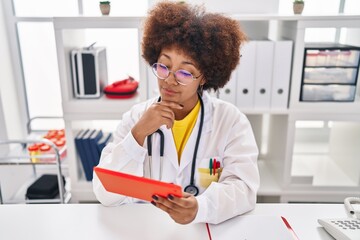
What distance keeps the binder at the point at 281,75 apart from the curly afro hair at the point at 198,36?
2.14 ft

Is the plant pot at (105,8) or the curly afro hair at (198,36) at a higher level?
the plant pot at (105,8)

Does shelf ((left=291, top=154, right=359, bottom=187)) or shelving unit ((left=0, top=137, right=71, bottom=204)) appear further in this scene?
shelf ((left=291, top=154, right=359, bottom=187))

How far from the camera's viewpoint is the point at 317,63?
74.7 inches

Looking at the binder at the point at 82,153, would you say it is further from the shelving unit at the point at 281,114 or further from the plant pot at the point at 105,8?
the plant pot at the point at 105,8

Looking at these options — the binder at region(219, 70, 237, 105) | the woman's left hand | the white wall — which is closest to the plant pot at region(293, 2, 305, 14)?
the binder at region(219, 70, 237, 105)

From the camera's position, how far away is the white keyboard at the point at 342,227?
0.91m

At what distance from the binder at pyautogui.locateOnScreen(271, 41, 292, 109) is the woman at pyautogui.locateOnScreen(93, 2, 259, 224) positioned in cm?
65

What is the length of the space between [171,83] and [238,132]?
1.09 feet

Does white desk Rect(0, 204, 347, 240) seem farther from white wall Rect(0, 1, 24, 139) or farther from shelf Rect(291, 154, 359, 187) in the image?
white wall Rect(0, 1, 24, 139)

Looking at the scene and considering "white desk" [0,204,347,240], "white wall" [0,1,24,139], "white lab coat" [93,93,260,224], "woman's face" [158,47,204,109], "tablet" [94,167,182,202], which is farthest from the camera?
"white wall" [0,1,24,139]

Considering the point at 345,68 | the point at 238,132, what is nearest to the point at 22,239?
the point at 238,132

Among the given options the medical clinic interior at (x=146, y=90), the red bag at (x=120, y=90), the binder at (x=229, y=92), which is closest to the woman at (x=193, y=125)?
the medical clinic interior at (x=146, y=90)

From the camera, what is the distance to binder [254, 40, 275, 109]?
1867 millimetres

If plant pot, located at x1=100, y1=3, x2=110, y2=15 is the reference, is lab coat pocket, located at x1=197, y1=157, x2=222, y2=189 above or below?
below
